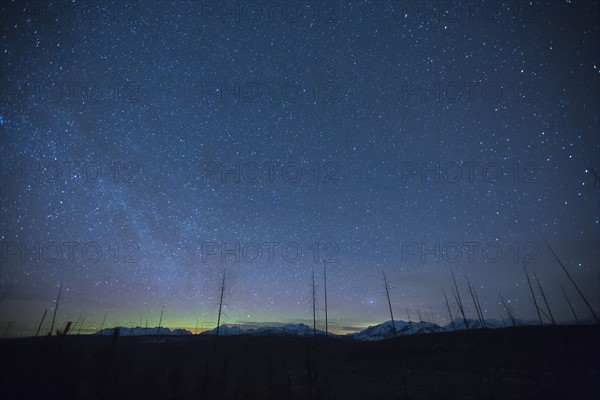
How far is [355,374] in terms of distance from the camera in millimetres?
32844

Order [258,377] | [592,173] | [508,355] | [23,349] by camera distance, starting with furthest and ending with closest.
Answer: [508,355] < [258,377] < [592,173] < [23,349]

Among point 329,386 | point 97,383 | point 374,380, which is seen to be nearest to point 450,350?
point 374,380

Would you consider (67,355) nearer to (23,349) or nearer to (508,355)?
(23,349)

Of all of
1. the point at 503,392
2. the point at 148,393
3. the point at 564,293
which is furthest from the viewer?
the point at 564,293

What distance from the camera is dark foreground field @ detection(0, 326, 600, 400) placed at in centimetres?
1342

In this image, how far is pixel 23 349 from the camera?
52.6 ft

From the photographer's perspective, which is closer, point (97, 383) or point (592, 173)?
point (97, 383)

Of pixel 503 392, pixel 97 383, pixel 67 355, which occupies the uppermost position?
pixel 67 355

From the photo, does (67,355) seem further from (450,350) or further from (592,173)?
(450,350)

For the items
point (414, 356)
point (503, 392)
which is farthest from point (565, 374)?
point (414, 356)

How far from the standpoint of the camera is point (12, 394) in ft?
41.0

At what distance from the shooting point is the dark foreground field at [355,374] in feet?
44.0

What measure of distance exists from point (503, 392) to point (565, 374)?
10379 mm

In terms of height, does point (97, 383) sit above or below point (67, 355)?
below
